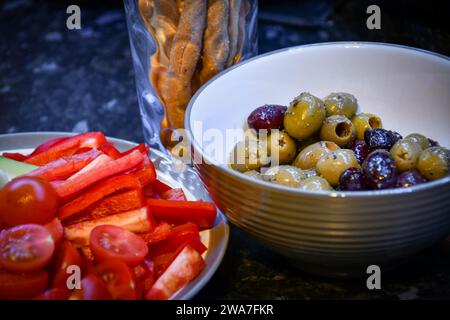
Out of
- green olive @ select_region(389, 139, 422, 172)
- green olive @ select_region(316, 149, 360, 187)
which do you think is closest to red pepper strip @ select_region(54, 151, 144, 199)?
green olive @ select_region(316, 149, 360, 187)

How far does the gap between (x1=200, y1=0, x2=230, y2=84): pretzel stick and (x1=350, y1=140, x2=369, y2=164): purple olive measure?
34 cm

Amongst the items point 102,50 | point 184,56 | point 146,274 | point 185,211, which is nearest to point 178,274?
point 146,274

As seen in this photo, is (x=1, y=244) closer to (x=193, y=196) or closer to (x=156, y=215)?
(x=156, y=215)

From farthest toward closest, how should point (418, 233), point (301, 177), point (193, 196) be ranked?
point (193, 196) → point (301, 177) → point (418, 233)

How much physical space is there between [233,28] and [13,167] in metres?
0.53

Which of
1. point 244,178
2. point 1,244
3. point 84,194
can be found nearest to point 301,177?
point 244,178

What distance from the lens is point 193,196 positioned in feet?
4.14

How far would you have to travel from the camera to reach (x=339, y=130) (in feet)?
3.84

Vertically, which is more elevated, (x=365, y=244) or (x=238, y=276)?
(x=365, y=244)

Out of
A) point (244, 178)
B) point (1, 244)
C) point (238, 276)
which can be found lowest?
point (238, 276)

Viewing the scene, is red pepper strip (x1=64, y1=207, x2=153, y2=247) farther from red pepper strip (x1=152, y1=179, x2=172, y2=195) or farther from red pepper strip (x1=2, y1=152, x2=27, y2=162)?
red pepper strip (x1=2, y1=152, x2=27, y2=162)

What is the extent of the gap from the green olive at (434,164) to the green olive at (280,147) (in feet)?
0.84

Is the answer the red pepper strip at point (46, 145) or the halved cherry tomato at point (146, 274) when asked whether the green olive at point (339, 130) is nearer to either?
the halved cherry tomato at point (146, 274)
